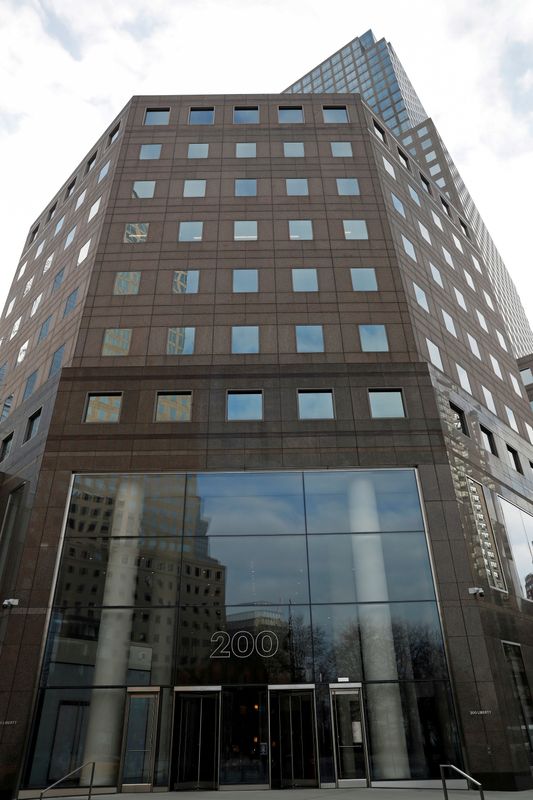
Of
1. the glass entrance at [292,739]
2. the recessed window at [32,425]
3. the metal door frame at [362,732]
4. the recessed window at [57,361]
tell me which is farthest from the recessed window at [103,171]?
the metal door frame at [362,732]

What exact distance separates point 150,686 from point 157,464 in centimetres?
834

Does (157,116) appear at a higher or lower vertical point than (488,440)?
higher

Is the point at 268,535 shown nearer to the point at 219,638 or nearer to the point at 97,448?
the point at 219,638

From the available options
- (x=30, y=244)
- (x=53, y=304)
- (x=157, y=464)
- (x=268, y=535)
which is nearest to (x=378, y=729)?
(x=268, y=535)

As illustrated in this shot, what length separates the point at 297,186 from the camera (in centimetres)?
3259

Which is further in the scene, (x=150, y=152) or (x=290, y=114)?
(x=290, y=114)

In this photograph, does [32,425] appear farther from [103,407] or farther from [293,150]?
[293,150]

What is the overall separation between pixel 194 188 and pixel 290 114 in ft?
32.7

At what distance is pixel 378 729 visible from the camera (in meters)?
18.5

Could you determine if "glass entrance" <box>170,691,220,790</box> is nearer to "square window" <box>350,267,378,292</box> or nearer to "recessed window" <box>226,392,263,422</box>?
"recessed window" <box>226,392,263,422</box>

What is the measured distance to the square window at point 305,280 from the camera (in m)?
28.3

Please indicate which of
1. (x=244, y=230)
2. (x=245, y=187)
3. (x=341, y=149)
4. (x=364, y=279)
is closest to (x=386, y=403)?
(x=364, y=279)

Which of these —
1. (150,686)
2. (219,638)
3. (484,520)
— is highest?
(484,520)

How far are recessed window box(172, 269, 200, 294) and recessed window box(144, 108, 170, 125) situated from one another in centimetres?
1368
